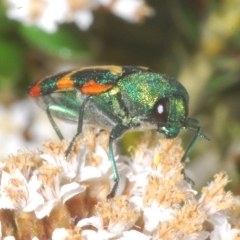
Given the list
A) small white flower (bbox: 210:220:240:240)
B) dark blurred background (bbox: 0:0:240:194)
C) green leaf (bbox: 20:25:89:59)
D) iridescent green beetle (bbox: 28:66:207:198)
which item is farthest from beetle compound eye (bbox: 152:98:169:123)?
green leaf (bbox: 20:25:89:59)

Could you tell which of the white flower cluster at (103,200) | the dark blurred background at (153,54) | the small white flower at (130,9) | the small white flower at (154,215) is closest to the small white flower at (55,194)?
the white flower cluster at (103,200)

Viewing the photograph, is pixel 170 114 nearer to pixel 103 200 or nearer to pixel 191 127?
pixel 191 127

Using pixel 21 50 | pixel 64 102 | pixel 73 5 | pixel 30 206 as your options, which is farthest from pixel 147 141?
pixel 21 50

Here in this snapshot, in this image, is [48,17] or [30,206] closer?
[30,206]

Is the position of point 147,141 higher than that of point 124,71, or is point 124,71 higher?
point 124,71

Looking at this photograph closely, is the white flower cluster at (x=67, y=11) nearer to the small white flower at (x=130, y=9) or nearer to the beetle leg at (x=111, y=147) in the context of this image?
the small white flower at (x=130, y=9)

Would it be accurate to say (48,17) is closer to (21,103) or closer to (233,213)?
(21,103)

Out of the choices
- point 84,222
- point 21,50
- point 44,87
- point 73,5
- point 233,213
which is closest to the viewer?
point 84,222
